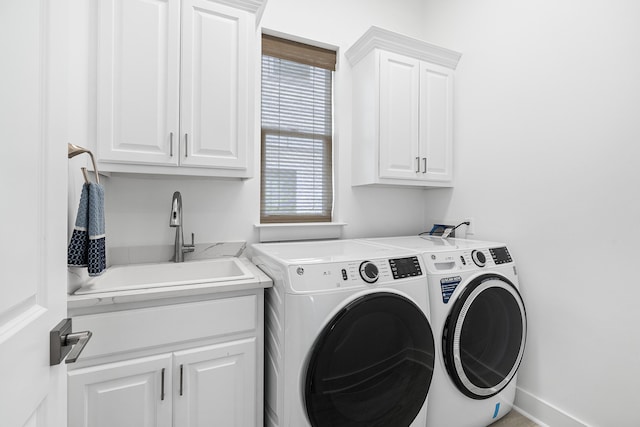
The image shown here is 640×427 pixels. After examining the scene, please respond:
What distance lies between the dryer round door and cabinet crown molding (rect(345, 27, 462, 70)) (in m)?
1.63

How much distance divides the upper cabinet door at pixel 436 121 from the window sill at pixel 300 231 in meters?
0.80

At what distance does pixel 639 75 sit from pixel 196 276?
99.2 inches

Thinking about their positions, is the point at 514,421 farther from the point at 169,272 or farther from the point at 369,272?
the point at 169,272

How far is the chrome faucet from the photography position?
170cm

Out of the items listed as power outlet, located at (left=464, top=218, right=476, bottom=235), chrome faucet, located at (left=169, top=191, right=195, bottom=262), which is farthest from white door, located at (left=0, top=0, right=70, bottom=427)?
power outlet, located at (left=464, top=218, right=476, bottom=235)

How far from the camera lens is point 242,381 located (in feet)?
4.69

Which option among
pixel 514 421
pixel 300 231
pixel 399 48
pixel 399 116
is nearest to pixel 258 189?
pixel 300 231

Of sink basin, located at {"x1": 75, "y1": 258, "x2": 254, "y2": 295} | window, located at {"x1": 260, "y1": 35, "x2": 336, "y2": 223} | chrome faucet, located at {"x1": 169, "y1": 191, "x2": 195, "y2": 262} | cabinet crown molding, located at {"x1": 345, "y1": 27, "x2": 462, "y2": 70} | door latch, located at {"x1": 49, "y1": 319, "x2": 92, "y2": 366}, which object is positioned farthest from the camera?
A: window, located at {"x1": 260, "y1": 35, "x2": 336, "y2": 223}

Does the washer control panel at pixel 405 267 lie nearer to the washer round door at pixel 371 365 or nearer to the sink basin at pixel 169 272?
the washer round door at pixel 371 365

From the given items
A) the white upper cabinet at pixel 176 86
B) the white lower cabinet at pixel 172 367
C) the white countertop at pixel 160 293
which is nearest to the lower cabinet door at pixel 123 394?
the white lower cabinet at pixel 172 367

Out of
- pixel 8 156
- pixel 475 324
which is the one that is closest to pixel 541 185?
pixel 475 324

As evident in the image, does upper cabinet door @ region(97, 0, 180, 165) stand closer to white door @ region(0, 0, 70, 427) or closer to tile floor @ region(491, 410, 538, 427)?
white door @ region(0, 0, 70, 427)

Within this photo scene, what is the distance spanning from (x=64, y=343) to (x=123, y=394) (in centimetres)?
80

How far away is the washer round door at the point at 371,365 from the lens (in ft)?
4.07
